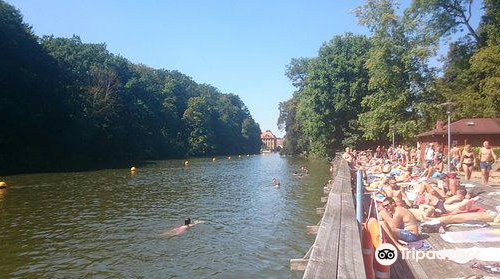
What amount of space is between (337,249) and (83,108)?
61477 mm

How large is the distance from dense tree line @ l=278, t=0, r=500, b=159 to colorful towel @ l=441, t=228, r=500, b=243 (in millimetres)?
26803

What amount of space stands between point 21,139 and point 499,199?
50.5 meters

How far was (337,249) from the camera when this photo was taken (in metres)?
4.56

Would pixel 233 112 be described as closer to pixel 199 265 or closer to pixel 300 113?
pixel 300 113

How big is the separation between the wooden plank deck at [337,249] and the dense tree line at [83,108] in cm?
4595

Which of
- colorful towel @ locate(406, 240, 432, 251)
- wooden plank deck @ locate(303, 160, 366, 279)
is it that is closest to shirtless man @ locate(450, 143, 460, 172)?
colorful towel @ locate(406, 240, 432, 251)

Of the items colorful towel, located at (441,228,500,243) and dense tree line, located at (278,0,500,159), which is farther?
dense tree line, located at (278,0,500,159)

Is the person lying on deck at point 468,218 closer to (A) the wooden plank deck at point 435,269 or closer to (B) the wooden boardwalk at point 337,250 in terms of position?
(A) the wooden plank deck at point 435,269

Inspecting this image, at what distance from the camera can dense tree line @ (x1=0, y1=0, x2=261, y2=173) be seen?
4603cm

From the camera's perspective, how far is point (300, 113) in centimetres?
5575

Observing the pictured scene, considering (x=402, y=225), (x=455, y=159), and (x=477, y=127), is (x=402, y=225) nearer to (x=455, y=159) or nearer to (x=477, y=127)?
(x=455, y=159)

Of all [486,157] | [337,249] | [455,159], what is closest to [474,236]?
[337,249]

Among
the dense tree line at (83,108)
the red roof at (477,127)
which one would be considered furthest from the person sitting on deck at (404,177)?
the dense tree line at (83,108)

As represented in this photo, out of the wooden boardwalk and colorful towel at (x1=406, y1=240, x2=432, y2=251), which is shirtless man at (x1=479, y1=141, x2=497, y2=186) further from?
the wooden boardwalk
